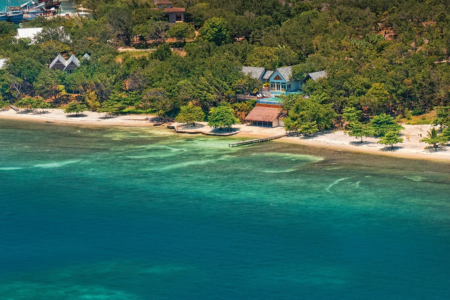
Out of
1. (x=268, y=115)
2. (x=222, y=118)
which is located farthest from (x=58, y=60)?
(x=268, y=115)


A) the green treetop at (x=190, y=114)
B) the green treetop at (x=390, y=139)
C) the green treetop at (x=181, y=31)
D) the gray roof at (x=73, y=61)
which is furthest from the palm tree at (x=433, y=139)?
the gray roof at (x=73, y=61)

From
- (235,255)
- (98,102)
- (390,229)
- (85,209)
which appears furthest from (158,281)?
(98,102)

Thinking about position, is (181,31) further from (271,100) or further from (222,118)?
(222,118)

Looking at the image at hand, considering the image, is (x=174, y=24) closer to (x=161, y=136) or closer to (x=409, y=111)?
(x=161, y=136)

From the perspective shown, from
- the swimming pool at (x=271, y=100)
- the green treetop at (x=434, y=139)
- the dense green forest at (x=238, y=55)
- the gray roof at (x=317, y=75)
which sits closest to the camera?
the green treetop at (x=434, y=139)

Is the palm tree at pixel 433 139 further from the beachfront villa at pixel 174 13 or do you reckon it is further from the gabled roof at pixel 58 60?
the beachfront villa at pixel 174 13

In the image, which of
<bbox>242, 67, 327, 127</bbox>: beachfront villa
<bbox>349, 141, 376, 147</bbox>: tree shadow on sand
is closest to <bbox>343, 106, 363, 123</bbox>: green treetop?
<bbox>349, 141, 376, 147</bbox>: tree shadow on sand
